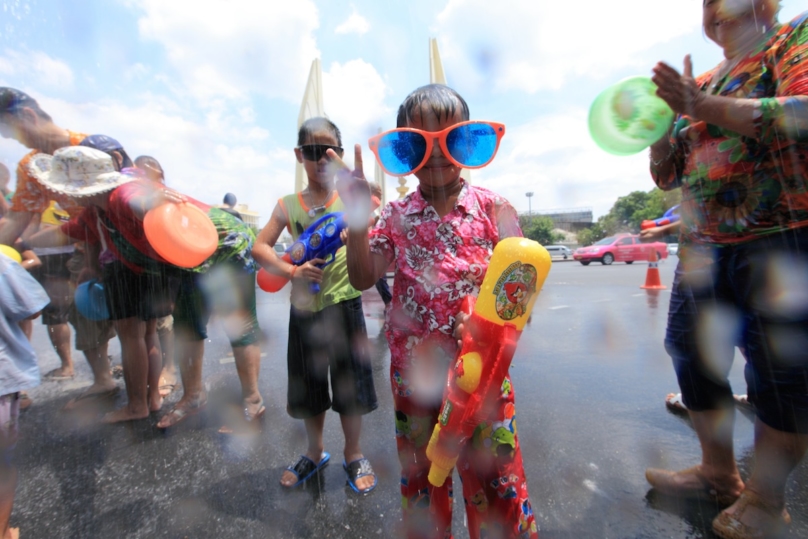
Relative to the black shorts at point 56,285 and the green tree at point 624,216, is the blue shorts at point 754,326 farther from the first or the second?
the green tree at point 624,216

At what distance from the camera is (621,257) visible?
19.8 metres

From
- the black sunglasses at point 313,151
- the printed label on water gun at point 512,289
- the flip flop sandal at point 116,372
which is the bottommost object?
the flip flop sandal at point 116,372

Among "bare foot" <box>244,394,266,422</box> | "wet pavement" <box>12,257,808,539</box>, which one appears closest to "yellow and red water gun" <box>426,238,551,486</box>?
"wet pavement" <box>12,257,808,539</box>

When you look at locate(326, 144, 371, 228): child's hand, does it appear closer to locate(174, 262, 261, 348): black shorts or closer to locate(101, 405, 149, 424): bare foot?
locate(174, 262, 261, 348): black shorts

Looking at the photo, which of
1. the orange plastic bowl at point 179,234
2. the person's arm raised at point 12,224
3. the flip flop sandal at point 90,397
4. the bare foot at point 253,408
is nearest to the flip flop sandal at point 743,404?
the bare foot at point 253,408

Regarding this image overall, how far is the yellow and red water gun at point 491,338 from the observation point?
1.03 metres

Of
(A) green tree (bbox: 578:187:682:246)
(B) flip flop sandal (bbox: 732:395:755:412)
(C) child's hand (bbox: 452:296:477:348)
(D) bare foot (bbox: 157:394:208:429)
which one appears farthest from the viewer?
(A) green tree (bbox: 578:187:682:246)

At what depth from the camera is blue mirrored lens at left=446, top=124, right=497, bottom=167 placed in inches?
48.0

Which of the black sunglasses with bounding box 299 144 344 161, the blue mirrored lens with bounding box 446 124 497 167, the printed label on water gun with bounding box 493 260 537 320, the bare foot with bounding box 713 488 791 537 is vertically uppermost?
the black sunglasses with bounding box 299 144 344 161

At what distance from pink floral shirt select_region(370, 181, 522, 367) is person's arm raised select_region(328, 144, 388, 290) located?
0.10 meters

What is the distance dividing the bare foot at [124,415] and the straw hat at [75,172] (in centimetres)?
154

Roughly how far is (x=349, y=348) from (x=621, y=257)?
20.8 metres

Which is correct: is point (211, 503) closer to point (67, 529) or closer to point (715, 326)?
point (67, 529)

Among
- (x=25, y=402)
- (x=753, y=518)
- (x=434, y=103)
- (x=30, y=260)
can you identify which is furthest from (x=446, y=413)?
(x=25, y=402)
